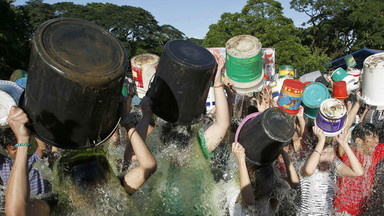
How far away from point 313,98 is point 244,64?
1.46m

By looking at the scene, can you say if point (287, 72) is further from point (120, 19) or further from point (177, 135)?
point (120, 19)

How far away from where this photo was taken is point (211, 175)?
2770 mm

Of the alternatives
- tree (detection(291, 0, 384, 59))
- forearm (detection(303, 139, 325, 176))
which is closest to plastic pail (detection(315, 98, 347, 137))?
forearm (detection(303, 139, 325, 176))

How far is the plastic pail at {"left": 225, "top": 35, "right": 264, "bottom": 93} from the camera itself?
3385 mm

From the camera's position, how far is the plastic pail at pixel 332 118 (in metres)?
3.12

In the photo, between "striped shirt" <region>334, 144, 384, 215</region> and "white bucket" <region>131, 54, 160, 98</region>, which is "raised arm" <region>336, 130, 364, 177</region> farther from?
"white bucket" <region>131, 54, 160, 98</region>

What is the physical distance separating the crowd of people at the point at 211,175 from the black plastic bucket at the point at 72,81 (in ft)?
0.51

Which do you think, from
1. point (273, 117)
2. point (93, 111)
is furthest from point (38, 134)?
point (273, 117)

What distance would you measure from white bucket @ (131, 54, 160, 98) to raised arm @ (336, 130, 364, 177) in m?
2.54

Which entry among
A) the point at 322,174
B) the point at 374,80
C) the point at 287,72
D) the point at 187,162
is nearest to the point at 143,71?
the point at 187,162

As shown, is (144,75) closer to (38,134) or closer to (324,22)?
(38,134)

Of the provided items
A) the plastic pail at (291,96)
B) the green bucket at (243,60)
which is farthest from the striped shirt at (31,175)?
the plastic pail at (291,96)

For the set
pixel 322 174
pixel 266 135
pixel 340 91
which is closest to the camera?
pixel 266 135

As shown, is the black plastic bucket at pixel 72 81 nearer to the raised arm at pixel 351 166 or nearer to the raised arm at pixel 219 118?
the raised arm at pixel 219 118
